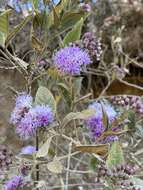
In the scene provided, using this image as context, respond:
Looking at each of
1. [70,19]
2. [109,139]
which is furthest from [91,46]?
[109,139]

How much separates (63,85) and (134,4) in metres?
1.92

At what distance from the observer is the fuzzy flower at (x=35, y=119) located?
2.93ft

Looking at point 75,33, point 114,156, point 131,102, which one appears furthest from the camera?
point 131,102

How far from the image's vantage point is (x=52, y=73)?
38.2 inches

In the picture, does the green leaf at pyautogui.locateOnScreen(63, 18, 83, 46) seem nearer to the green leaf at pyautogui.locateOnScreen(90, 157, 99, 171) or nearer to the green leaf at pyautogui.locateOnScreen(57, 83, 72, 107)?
the green leaf at pyautogui.locateOnScreen(57, 83, 72, 107)

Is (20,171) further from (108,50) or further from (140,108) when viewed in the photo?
(108,50)

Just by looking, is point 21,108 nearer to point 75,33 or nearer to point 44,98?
point 44,98

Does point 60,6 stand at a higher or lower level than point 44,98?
higher

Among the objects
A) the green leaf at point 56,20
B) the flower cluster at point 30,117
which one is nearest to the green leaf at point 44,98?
the flower cluster at point 30,117

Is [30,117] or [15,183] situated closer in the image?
[30,117]

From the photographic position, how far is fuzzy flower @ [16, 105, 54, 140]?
2.93ft

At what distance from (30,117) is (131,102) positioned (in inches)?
11.3

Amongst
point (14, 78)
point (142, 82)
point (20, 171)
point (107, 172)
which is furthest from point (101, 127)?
point (142, 82)

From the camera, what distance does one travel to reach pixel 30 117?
35.2 inches
